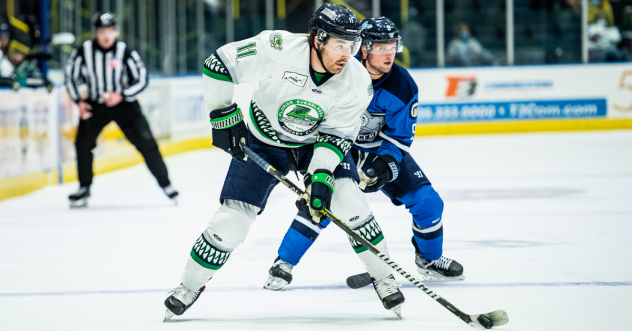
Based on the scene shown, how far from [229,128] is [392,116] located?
29.8 inches

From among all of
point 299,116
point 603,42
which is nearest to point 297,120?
point 299,116

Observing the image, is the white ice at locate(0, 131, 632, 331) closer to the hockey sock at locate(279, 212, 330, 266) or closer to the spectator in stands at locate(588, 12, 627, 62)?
the hockey sock at locate(279, 212, 330, 266)

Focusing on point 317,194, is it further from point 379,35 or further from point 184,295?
point 379,35

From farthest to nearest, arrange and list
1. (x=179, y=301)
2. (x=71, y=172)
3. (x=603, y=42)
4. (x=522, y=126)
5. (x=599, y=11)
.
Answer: (x=599, y=11) < (x=603, y=42) < (x=522, y=126) < (x=71, y=172) < (x=179, y=301)

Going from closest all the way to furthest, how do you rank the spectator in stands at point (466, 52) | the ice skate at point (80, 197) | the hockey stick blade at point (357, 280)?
the hockey stick blade at point (357, 280), the ice skate at point (80, 197), the spectator in stands at point (466, 52)

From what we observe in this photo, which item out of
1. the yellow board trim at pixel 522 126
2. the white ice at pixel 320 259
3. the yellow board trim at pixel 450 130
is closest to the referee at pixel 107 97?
the white ice at pixel 320 259

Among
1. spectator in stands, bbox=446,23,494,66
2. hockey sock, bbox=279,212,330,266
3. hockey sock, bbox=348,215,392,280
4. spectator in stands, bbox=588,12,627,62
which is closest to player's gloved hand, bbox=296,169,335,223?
hockey sock, bbox=348,215,392,280

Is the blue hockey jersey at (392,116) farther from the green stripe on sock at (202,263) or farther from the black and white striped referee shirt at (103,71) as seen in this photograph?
the black and white striped referee shirt at (103,71)

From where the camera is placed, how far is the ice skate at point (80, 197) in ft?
18.1

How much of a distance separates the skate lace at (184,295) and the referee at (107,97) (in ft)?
9.58

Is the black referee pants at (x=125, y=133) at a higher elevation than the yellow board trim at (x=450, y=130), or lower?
higher

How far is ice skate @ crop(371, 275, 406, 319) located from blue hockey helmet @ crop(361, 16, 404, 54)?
89 centimetres

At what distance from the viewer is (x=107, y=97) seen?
5.52 metres

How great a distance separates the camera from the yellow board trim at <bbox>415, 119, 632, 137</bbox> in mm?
10352
